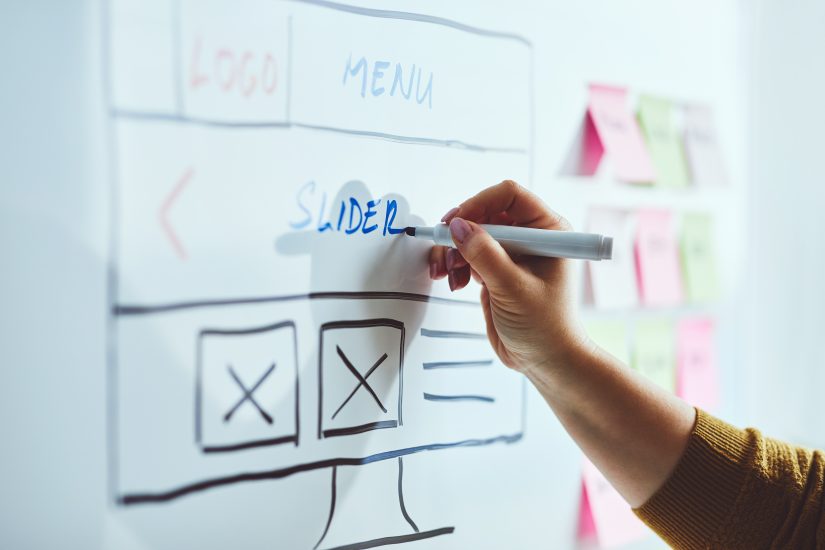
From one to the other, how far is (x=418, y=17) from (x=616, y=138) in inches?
11.4

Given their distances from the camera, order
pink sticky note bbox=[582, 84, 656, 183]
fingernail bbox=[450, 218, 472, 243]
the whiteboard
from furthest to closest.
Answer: pink sticky note bbox=[582, 84, 656, 183] < fingernail bbox=[450, 218, 472, 243] < the whiteboard

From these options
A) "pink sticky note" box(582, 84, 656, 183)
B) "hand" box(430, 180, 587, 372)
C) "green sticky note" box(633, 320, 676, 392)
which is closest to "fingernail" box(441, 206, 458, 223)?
"hand" box(430, 180, 587, 372)

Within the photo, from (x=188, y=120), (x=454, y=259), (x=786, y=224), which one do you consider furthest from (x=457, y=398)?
(x=786, y=224)

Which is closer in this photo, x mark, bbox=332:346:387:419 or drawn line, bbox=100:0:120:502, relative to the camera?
drawn line, bbox=100:0:120:502

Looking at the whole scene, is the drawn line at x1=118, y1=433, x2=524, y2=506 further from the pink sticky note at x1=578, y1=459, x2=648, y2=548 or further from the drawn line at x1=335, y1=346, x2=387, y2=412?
the pink sticky note at x1=578, y1=459, x2=648, y2=548

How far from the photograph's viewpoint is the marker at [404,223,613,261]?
476 mm

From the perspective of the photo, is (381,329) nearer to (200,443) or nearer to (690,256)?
(200,443)

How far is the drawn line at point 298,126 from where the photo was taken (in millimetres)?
428

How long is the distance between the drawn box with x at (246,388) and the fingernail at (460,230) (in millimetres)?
143

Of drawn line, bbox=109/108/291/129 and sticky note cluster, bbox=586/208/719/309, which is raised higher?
drawn line, bbox=109/108/291/129

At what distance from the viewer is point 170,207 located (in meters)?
0.44

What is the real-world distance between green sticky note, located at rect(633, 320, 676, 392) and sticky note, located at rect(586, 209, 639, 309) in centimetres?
5

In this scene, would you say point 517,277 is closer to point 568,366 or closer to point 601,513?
point 568,366

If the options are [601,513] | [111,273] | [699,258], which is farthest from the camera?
[699,258]
